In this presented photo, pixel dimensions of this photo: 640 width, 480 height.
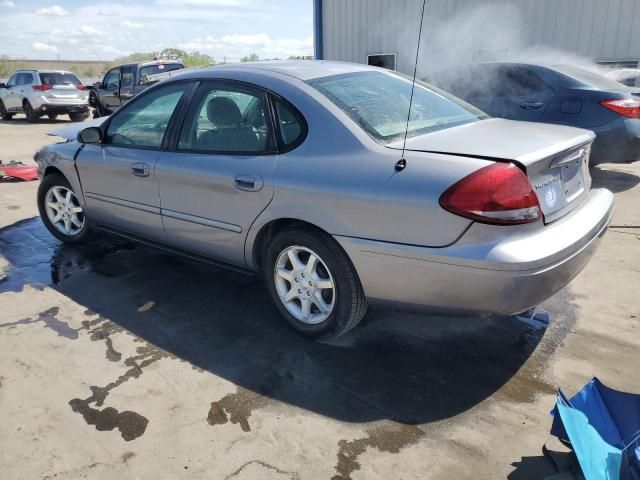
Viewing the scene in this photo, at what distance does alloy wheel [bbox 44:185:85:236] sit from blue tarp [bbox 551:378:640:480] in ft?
13.3

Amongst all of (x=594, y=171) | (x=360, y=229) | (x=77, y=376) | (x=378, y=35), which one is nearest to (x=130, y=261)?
(x=77, y=376)

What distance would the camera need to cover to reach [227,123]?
3.36 m

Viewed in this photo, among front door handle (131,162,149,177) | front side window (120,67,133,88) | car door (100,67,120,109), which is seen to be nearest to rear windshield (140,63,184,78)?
front side window (120,67,133,88)

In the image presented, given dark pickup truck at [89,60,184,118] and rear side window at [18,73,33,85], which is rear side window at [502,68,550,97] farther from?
rear side window at [18,73,33,85]

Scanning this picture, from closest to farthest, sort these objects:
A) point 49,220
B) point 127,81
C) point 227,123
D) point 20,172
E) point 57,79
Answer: point 227,123
point 49,220
point 20,172
point 127,81
point 57,79

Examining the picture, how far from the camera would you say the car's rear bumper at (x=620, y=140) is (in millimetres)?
6043

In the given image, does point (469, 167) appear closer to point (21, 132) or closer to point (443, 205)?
point (443, 205)

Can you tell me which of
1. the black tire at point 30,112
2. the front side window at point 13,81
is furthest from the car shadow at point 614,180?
the front side window at point 13,81

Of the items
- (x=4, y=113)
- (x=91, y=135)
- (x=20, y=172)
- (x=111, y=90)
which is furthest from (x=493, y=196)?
(x=4, y=113)

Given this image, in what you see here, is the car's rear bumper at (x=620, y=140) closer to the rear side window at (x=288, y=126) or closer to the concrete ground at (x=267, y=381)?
the concrete ground at (x=267, y=381)

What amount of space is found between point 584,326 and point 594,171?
4.92m

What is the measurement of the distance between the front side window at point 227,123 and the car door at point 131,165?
0.75ft

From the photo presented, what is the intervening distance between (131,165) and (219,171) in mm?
939

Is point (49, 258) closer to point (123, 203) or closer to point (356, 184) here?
point (123, 203)
